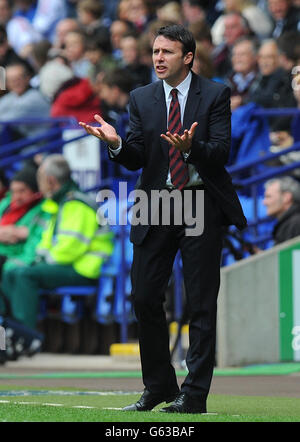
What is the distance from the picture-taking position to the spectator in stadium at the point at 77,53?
710 inches

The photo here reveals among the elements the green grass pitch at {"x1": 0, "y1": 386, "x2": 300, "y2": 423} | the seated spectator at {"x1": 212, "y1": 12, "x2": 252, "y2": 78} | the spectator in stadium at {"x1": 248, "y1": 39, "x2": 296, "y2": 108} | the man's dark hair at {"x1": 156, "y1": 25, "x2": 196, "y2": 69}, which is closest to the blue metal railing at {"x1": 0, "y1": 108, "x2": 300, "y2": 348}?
the spectator in stadium at {"x1": 248, "y1": 39, "x2": 296, "y2": 108}

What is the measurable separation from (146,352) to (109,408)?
0.47 m

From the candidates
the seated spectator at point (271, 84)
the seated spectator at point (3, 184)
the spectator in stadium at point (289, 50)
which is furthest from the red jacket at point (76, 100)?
the spectator in stadium at point (289, 50)

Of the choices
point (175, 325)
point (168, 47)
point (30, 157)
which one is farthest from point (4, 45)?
point (168, 47)

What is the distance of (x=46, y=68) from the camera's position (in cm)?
1750

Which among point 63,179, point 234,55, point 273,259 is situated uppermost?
point 234,55

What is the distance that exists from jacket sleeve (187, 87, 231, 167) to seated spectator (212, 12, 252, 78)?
26.8 ft

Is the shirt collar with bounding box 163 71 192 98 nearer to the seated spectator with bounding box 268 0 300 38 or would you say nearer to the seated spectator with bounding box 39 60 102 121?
the seated spectator with bounding box 39 60 102 121

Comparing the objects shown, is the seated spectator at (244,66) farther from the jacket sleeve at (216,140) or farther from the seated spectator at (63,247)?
the jacket sleeve at (216,140)

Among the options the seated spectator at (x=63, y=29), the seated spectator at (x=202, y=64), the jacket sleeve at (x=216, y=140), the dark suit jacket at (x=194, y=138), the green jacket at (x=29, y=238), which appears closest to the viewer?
the jacket sleeve at (x=216, y=140)

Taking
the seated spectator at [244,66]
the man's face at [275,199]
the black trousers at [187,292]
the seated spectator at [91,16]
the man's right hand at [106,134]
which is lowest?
the black trousers at [187,292]

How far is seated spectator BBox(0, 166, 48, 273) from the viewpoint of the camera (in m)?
14.3

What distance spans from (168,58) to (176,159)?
585 millimetres

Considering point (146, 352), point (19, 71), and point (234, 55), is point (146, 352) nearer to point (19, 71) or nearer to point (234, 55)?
point (234, 55)
